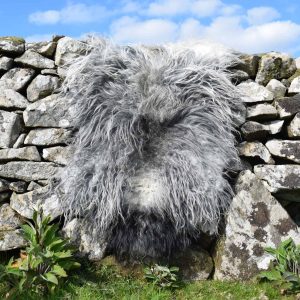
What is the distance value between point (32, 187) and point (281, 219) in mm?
2304

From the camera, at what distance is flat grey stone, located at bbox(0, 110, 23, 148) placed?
171 inches

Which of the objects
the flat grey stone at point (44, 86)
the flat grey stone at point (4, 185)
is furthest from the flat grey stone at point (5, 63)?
the flat grey stone at point (4, 185)

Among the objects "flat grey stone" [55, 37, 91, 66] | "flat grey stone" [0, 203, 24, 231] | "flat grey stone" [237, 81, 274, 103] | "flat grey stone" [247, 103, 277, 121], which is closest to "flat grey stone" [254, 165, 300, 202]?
"flat grey stone" [247, 103, 277, 121]

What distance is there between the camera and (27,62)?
177 inches

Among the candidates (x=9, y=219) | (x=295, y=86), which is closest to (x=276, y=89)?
(x=295, y=86)

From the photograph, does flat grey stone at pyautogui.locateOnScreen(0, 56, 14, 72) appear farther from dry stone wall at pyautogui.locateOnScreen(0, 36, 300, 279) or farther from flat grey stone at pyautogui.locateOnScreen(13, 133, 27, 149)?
flat grey stone at pyautogui.locateOnScreen(13, 133, 27, 149)

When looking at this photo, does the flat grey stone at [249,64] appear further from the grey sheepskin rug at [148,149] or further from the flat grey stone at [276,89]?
the grey sheepskin rug at [148,149]

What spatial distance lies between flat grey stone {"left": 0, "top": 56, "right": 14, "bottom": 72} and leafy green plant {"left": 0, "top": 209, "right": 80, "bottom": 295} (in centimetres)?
162

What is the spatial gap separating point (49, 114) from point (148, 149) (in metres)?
1.02

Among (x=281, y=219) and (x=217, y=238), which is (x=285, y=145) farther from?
(x=217, y=238)

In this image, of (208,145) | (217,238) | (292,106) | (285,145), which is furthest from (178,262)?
(292,106)

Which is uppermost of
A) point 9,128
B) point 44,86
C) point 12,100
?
point 44,86

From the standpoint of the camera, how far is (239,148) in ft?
14.0

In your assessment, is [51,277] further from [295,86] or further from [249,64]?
[295,86]
